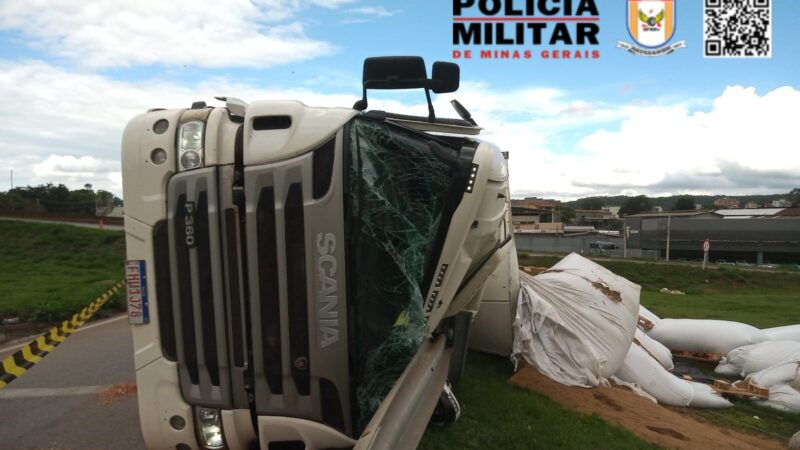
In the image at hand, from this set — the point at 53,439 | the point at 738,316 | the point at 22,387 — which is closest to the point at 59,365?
the point at 22,387

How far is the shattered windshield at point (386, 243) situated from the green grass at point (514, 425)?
1650 mm

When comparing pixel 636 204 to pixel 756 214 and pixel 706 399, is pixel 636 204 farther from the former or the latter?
pixel 706 399

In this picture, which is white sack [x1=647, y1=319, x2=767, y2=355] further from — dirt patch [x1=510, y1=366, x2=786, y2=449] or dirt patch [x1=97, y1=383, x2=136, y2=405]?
dirt patch [x1=97, y1=383, x2=136, y2=405]

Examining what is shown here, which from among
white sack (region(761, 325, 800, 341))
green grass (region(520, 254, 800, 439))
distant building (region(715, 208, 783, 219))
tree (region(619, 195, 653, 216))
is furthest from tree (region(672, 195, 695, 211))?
white sack (region(761, 325, 800, 341))

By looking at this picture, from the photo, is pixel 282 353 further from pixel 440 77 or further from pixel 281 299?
pixel 440 77

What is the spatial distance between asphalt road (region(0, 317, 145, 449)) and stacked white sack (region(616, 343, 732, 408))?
580 cm

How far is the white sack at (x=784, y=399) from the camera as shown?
24.0 feet

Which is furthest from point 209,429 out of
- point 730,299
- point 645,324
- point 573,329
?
point 730,299

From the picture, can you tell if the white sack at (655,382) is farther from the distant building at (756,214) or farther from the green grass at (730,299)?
the distant building at (756,214)

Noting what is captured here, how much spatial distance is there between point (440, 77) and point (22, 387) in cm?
496

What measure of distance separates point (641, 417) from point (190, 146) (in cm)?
536

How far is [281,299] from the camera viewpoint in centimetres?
225

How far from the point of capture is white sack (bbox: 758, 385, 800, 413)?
733 centimetres

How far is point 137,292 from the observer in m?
2.36
